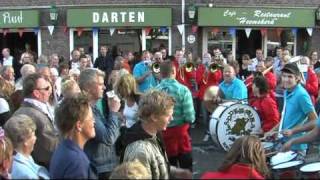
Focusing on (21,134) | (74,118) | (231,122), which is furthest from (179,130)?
(74,118)

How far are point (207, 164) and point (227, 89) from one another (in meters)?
1.41

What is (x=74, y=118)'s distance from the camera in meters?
3.54

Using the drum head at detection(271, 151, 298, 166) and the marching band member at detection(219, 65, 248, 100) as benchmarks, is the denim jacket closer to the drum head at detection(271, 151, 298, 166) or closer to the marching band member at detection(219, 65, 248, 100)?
the drum head at detection(271, 151, 298, 166)

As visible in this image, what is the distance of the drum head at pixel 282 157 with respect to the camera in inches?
206

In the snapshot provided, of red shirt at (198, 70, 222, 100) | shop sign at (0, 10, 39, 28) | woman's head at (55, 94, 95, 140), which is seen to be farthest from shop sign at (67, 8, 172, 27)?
woman's head at (55, 94, 95, 140)

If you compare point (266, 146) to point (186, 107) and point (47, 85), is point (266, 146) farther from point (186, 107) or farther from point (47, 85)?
point (47, 85)

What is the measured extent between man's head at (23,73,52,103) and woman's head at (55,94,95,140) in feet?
4.71

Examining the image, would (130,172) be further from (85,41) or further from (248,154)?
(85,41)

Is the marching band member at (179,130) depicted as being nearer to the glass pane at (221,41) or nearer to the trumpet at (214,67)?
the trumpet at (214,67)

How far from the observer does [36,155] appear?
4777 mm

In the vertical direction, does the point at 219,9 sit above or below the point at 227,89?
above

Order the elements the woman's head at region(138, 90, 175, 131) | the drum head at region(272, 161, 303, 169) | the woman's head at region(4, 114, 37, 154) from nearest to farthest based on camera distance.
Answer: the woman's head at region(4, 114, 37, 154), the woman's head at region(138, 90, 175, 131), the drum head at region(272, 161, 303, 169)

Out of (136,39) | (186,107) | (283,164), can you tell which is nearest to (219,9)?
(136,39)

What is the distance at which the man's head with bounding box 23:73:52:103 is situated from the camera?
498cm
